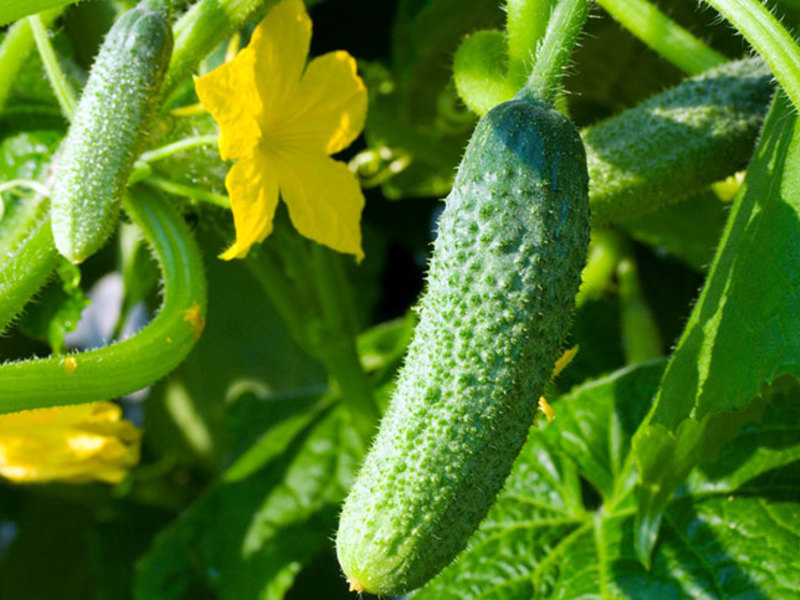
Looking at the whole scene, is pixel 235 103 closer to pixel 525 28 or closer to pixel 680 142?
pixel 525 28

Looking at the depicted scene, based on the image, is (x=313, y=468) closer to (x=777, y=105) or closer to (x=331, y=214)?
(x=331, y=214)

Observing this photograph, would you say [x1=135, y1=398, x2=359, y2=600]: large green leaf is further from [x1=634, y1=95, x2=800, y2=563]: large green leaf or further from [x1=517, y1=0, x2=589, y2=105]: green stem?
[x1=517, y1=0, x2=589, y2=105]: green stem

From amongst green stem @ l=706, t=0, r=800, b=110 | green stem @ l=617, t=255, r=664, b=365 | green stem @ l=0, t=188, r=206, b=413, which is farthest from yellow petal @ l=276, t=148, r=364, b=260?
green stem @ l=617, t=255, r=664, b=365

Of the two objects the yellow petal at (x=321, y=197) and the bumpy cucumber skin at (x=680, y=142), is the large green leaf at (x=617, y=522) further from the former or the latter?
the yellow petal at (x=321, y=197)

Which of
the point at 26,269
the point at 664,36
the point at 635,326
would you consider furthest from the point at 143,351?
the point at 635,326

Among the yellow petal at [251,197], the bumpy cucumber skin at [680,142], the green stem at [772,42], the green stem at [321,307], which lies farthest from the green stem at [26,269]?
the green stem at [772,42]

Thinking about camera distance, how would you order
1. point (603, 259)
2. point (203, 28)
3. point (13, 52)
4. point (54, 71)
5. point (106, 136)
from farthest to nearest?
point (603, 259), point (13, 52), point (54, 71), point (203, 28), point (106, 136)
